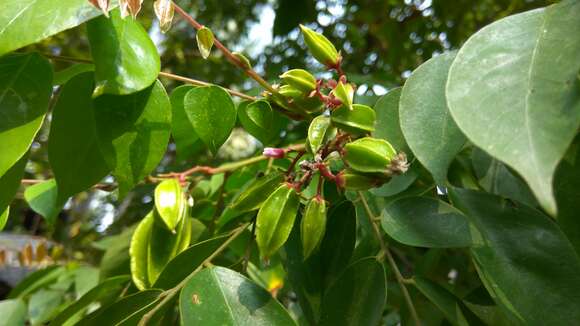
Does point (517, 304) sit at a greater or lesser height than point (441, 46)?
greater

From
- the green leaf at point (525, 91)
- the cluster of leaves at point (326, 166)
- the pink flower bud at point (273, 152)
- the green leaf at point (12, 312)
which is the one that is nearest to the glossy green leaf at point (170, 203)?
the cluster of leaves at point (326, 166)

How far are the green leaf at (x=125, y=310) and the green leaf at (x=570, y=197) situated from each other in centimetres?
42

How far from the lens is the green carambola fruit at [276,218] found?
Answer: 54 centimetres

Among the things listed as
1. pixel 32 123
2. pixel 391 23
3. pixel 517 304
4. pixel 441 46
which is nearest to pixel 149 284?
pixel 32 123

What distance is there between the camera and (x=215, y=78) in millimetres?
2514

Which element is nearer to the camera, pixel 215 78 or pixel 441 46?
pixel 441 46

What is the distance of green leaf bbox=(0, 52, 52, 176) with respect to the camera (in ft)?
1.70

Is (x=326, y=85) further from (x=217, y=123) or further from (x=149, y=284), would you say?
(x=149, y=284)

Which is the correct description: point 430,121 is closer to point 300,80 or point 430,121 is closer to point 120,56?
point 300,80

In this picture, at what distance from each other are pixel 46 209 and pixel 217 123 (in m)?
0.36

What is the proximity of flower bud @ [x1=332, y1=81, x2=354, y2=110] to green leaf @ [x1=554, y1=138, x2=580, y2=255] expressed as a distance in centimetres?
23

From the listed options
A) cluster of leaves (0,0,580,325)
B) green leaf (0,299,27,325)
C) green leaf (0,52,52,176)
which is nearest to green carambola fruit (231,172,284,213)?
cluster of leaves (0,0,580,325)

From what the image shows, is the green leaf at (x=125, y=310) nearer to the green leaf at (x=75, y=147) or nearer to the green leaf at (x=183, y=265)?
the green leaf at (x=183, y=265)

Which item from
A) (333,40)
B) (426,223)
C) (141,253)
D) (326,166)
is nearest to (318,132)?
(326,166)
